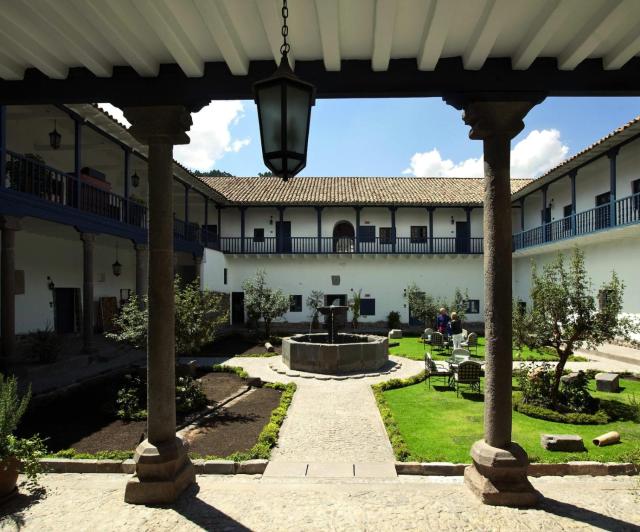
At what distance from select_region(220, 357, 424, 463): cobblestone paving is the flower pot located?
3.04 metres

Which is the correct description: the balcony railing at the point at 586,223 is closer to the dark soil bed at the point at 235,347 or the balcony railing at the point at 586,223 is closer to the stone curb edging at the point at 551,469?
the stone curb edging at the point at 551,469

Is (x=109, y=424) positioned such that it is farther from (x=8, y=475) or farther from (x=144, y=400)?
(x=8, y=475)

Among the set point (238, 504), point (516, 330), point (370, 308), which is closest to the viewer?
point (238, 504)

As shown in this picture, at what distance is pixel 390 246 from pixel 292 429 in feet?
63.4

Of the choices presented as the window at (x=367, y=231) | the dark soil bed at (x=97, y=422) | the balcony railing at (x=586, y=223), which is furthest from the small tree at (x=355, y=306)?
the dark soil bed at (x=97, y=422)

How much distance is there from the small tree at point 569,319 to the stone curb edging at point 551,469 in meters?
3.06

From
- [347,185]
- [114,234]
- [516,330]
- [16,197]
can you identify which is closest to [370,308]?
[347,185]

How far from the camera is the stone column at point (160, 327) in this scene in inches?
165

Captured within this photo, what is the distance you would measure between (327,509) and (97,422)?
17.9 feet

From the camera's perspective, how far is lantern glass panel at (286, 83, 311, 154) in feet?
9.38

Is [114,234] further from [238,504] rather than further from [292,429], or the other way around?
[238,504]

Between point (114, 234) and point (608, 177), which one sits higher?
point (608, 177)

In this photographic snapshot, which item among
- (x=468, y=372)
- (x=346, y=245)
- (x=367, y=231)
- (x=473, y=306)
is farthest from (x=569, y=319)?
(x=367, y=231)

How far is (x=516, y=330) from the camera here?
868 cm
